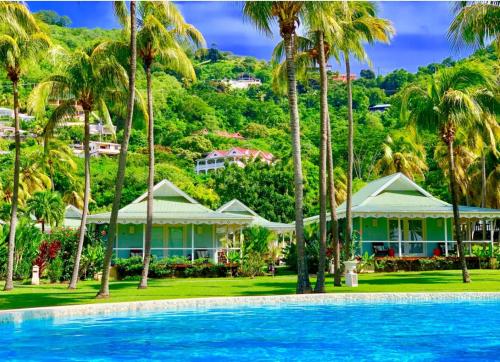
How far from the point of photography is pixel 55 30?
5192 inches

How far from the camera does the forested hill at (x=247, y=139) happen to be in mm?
56125

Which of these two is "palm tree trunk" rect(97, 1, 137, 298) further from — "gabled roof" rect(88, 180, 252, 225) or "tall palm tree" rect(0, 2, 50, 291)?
"gabled roof" rect(88, 180, 252, 225)

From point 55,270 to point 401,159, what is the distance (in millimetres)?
31664

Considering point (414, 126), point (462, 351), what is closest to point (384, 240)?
point (414, 126)

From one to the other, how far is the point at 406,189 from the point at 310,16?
20084 millimetres

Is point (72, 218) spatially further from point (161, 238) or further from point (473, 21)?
point (473, 21)

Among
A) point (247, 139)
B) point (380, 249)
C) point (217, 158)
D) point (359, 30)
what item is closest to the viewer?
point (359, 30)

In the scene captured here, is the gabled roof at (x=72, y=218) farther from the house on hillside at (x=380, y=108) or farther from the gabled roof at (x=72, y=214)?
the house on hillside at (x=380, y=108)

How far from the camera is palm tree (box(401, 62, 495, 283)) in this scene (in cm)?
2409

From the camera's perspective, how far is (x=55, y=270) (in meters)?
30.4

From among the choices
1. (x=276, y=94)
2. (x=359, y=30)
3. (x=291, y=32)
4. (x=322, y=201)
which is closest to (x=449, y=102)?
(x=359, y=30)

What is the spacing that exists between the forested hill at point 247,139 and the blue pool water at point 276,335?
38.9 ft

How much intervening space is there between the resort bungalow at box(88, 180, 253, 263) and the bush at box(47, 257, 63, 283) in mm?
4555

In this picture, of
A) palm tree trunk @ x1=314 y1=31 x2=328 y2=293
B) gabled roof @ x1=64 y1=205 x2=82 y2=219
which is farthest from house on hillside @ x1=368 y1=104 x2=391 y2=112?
palm tree trunk @ x1=314 y1=31 x2=328 y2=293
